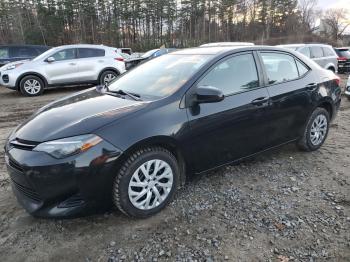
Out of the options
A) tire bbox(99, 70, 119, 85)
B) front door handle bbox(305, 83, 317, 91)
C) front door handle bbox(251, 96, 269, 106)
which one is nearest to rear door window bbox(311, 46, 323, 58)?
tire bbox(99, 70, 119, 85)

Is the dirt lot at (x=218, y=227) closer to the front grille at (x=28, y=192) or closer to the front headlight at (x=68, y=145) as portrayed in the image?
the front grille at (x=28, y=192)

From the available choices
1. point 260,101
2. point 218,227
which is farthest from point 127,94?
point 218,227

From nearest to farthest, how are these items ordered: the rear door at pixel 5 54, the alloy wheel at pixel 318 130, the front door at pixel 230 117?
the front door at pixel 230 117
the alloy wheel at pixel 318 130
the rear door at pixel 5 54

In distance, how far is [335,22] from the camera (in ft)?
186

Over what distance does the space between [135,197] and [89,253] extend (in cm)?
61

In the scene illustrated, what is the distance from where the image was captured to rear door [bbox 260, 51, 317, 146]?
394 centimetres

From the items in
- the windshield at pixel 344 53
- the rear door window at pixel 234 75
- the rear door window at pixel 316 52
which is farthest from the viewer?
the windshield at pixel 344 53

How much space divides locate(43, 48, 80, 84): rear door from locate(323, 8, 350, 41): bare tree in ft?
176

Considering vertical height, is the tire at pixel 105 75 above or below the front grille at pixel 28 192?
above

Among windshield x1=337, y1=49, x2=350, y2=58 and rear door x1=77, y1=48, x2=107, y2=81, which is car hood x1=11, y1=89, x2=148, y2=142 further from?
windshield x1=337, y1=49, x2=350, y2=58

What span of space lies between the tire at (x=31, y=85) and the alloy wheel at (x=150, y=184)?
8.49 meters

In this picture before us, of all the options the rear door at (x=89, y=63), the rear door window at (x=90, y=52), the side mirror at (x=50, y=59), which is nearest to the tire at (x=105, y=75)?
the rear door at (x=89, y=63)

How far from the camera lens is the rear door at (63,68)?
10.3 metres

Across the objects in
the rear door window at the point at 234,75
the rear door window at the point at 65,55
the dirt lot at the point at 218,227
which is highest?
the rear door window at the point at 65,55
